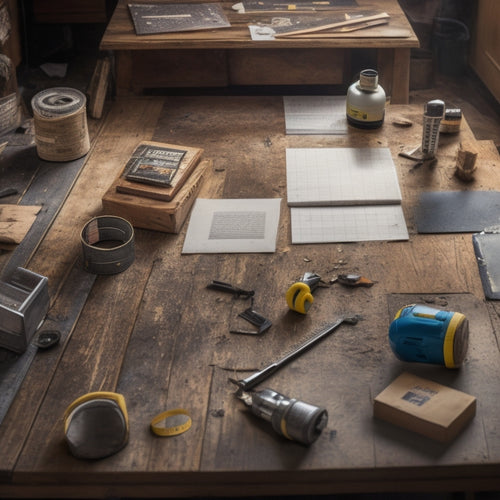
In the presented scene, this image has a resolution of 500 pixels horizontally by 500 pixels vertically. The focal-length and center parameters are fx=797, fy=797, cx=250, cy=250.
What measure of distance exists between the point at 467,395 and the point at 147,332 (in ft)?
2.24

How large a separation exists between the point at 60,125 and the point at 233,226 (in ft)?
2.23

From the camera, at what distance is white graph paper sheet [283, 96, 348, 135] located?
264 centimetres

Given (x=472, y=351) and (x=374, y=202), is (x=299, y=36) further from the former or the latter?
(x=472, y=351)

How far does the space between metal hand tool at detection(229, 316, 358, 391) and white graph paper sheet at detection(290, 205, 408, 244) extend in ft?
1.17

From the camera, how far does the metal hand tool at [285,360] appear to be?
156cm

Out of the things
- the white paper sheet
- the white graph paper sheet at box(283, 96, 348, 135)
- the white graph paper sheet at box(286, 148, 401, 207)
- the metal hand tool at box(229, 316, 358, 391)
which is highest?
the metal hand tool at box(229, 316, 358, 391)

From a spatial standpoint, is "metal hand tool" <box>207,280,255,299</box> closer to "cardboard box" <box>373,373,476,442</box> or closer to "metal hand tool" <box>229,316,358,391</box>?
"metal hand tool" <box>229,316,358,391</box>

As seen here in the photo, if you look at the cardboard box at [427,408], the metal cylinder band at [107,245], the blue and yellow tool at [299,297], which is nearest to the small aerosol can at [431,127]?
the blue and yellow tool at [299,297]

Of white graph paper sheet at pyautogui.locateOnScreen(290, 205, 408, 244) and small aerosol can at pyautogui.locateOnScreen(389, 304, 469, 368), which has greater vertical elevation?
small aerosol can at pyautogui.locateOnScreen(389, 304, 469, 368)

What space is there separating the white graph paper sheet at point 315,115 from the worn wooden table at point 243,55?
0.67 ft

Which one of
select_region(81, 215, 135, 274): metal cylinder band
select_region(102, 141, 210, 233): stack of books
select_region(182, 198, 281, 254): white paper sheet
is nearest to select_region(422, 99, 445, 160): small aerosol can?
select_region(182, 198, 281, 254): white paper sheet

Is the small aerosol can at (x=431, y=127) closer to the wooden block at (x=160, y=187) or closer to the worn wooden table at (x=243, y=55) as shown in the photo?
the worn wooden table at (x=243, y=55)

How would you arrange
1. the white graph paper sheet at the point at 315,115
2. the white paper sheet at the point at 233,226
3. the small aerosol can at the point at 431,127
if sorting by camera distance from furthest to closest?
the white graph paper sheet at the point at 315,115 → the small aerosol can at the point at 431,127 → the white paper sheet at the point at 233,226

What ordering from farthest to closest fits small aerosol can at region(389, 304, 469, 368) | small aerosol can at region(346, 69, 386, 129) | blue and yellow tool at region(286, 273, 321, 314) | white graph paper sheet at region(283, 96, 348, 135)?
white graph paper sheet at region(283, 96, 348, 135)
small aerosol can at region(346, 69, 386, 129)
blue and yellow tool at region(286, 273, 321, 314)
small aerosol can at region(389, 304, 469, 368)
